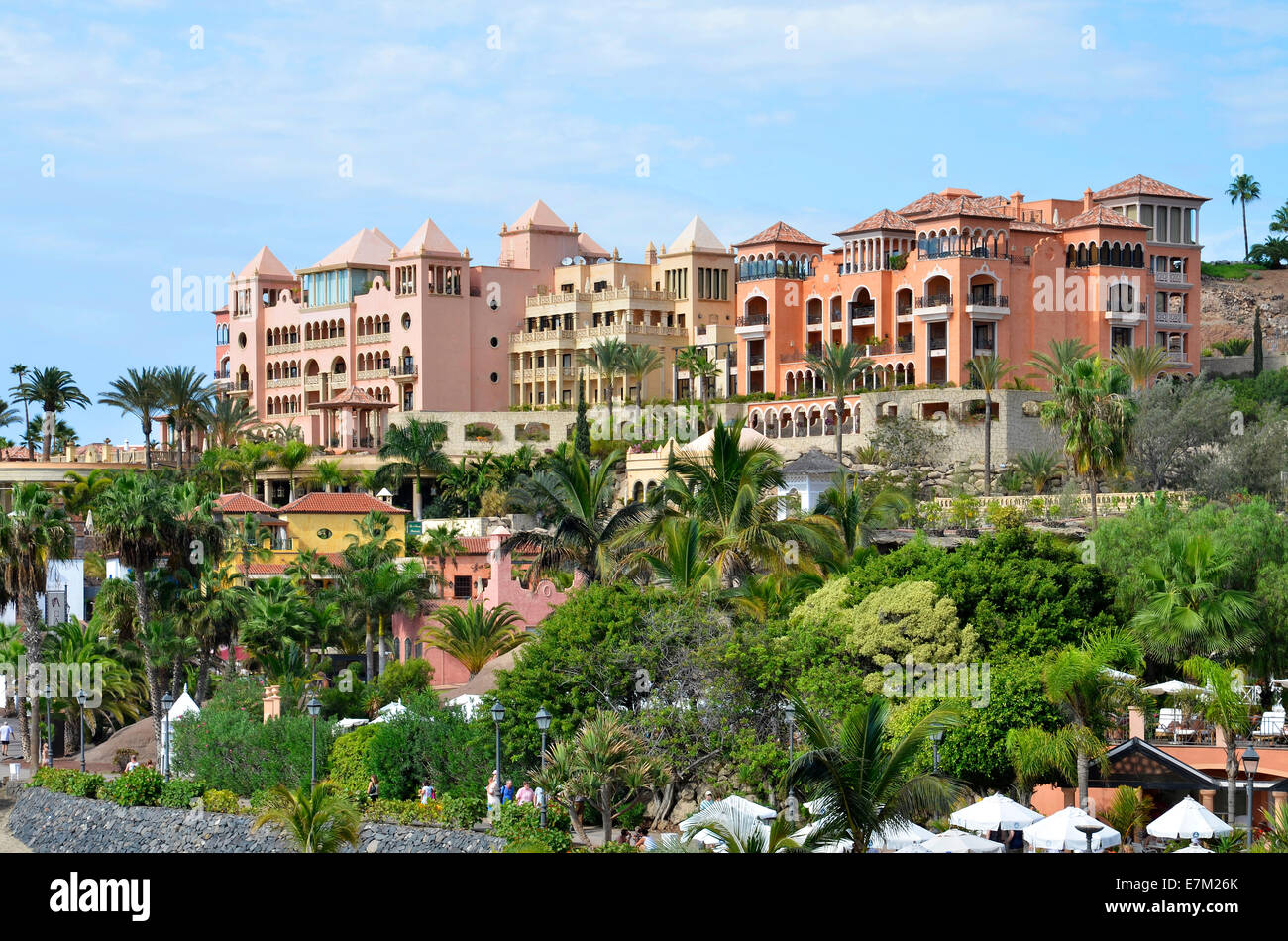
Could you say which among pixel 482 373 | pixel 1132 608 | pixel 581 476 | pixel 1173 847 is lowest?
pixel 1173 847

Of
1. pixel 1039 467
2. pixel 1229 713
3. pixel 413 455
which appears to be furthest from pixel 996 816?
pixel 413 455

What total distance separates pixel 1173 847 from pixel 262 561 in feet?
148

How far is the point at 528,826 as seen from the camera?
2909cm

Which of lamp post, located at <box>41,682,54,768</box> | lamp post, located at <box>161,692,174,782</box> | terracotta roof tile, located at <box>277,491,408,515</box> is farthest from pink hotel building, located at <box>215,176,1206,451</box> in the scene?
lamp post, located at <box>161,692,174,782</box>

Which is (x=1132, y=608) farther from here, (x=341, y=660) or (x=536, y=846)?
(x=341, y=660)

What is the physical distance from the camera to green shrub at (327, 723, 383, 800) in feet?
126

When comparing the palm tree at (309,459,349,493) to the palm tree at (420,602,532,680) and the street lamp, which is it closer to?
the palm tree at (420,602,532,680)

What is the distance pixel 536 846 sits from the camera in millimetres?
26406

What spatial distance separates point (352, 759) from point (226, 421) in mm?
55186

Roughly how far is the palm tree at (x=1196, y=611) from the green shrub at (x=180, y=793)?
2159 cm

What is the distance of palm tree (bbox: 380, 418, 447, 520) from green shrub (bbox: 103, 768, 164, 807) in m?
41.5

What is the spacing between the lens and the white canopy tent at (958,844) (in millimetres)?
25891
